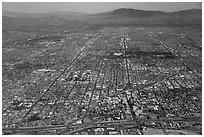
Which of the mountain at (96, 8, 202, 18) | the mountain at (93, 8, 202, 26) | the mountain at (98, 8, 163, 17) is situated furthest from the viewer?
the mountain at (98, 8, 163, 17)

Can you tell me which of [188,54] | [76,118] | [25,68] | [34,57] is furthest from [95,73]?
[188,54]

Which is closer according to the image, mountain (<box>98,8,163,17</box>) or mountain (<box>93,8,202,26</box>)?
mountain (<box>93,8,202,26</box>)

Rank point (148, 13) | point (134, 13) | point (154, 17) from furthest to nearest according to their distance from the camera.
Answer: point (134, 13) → point (148, 13) → point (154, 17)

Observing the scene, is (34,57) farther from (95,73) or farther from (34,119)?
(34,119)

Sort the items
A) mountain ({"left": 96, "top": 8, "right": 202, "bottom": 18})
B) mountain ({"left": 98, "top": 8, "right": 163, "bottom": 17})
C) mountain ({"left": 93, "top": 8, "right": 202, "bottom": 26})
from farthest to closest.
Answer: mountain ({"left": 98, "top": 8, "right": 163, "bottom": 17}) → mountain ({"left": 96, "top": 8, "right": 202, "bottom": 18}) → mountain ({"left": 93, "top": 8, "right": 202, "bottom": 26})

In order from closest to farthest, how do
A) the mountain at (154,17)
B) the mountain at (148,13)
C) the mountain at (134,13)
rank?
the mountain at (154,17) < the mountain at (148,13) < the mountain at (134,13)

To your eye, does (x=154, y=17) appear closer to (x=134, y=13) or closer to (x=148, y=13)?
(x=148, y=13)

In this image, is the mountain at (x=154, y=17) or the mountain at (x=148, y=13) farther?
the mountain at (x=148, y=13)

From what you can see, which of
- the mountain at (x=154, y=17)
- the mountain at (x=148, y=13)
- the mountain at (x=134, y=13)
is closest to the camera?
the mountain at (x=154, y=17)

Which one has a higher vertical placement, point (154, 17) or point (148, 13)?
point (148, 13)

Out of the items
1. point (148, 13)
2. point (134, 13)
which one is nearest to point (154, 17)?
point (148, 13)

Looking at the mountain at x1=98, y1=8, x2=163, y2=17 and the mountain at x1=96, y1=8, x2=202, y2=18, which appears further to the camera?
the mountain at x1=98, y1=8, x2=163, y2=17
